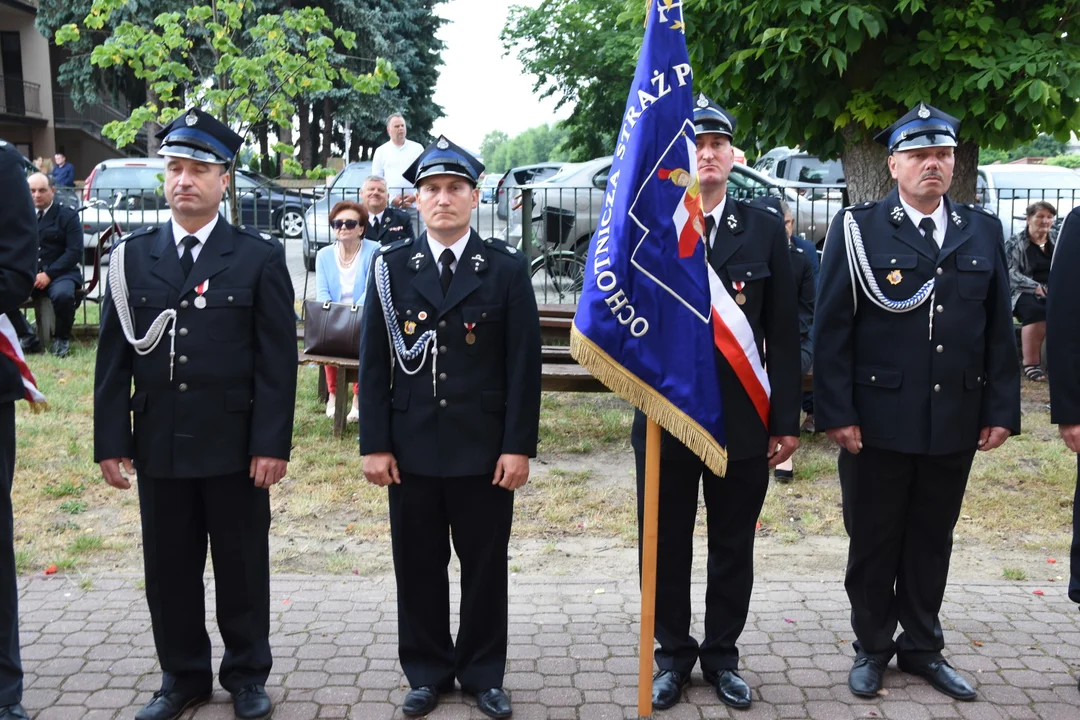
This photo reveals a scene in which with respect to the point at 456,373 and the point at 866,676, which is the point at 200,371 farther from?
the point at 866,676

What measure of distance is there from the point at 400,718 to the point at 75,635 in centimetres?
166

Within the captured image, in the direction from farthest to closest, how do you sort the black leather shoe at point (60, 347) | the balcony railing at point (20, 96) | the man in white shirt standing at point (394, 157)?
A: 1. the balcony railing at point (20, 96)
2. the man in white shirt standing at point (394, 157)
3. the black leather shoe at point (60, 347)

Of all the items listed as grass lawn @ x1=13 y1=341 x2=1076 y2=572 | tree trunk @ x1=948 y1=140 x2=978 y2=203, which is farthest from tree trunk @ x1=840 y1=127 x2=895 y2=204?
grass lawn @ x1=13 y1=341 x2=1076 y2=572

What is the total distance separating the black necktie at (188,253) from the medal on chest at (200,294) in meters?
0.09

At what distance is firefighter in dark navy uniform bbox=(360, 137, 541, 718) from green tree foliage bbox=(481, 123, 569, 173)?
107478 millimetres

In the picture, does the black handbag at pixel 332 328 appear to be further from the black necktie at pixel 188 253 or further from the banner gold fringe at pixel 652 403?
the banner gold fringe at pixel 652 403

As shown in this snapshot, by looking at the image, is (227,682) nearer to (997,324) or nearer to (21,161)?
(21,161)

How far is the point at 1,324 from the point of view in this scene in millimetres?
3818

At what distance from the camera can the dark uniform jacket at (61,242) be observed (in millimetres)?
10852

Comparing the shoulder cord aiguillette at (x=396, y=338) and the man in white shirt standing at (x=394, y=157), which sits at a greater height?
the man in white shirt standing at (x=394, y=157)

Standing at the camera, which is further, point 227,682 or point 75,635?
point 75,635

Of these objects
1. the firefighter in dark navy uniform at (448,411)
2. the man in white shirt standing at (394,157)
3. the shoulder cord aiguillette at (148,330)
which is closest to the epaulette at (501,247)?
the firefighter in dark navy uniform at (448,411)

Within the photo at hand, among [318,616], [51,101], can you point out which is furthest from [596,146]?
[318,616]

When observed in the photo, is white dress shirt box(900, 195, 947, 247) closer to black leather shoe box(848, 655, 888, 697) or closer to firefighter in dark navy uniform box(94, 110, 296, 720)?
black leather shoe box(848, 655, 888, 697)
